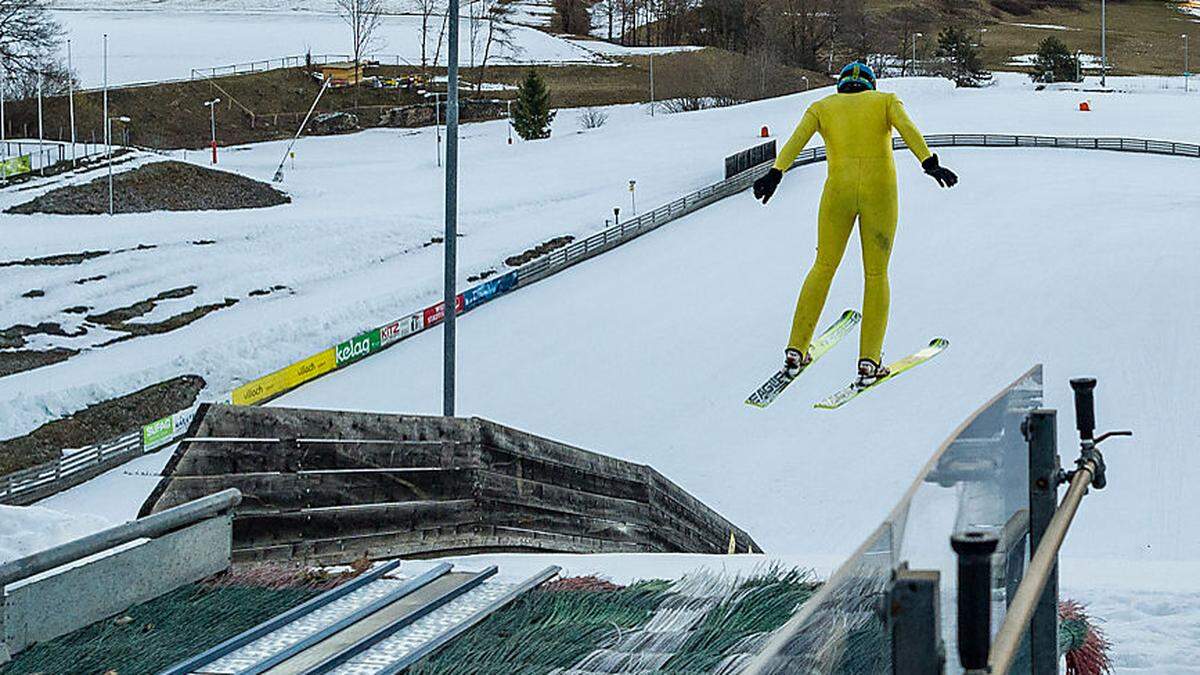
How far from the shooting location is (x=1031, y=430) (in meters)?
3.73

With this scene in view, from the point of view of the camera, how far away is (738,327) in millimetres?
28797

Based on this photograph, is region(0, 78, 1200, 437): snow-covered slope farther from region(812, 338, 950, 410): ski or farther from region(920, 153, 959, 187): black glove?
region(920, 153, 959, 187): black glove

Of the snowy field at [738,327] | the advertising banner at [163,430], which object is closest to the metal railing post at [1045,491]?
the snowy field at [738,327]

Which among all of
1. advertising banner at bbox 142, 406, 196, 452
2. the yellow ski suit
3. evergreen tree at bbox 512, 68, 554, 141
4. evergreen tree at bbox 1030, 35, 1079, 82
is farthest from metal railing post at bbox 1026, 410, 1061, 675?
evergreen tree at bbox 1030, 35, 1079, 82

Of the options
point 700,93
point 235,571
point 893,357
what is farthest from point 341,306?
point 700,93

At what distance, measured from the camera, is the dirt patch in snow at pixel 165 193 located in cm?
4600

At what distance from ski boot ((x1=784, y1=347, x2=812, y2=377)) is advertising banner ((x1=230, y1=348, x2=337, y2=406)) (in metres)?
14.7

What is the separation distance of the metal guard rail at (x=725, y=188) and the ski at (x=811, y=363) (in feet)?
40.7

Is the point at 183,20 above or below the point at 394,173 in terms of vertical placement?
above

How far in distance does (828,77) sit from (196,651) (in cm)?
7941

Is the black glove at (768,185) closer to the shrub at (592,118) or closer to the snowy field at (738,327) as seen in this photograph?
the snowy field at (738,327)

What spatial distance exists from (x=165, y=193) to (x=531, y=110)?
18242mm

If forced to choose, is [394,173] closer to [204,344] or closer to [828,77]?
[204,344]

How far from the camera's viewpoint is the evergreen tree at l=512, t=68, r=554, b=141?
6366 cm
